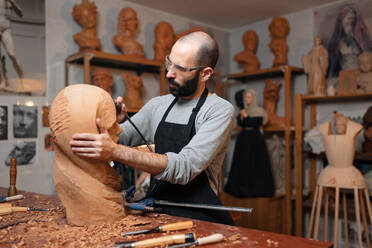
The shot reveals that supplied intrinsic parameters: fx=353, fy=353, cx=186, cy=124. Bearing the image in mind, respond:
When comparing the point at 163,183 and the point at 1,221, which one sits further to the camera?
the point at 163,183

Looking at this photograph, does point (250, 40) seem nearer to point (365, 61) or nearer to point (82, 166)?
point (365, 61)

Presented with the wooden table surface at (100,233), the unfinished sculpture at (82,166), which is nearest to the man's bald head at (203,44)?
the unfinished sculpture at (82,166)

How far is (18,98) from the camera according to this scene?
290 centimetres

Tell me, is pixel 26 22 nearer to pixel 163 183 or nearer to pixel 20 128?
pixel 20 128

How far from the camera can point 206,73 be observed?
1.50 metres

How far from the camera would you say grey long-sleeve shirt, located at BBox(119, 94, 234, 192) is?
4.27 feet

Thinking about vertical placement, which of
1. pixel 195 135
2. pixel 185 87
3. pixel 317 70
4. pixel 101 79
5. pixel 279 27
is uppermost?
pixel 279 27

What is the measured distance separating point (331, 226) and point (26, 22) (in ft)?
11.6

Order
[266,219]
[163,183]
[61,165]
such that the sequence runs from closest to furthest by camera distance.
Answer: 1. [61,165]
2. [163,183]
3. [266,219]

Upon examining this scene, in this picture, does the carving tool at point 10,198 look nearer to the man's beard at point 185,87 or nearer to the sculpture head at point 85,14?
the man's beard at point 185,87

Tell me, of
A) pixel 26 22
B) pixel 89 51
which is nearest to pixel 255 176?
pixel 89 51

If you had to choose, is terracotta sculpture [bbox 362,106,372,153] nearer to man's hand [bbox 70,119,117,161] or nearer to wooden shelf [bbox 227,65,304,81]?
wooden shelf [bbox 227,65,304,81]

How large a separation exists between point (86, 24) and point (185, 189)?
2280 mm

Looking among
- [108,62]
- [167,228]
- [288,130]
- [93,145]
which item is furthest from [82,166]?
[288,130]
